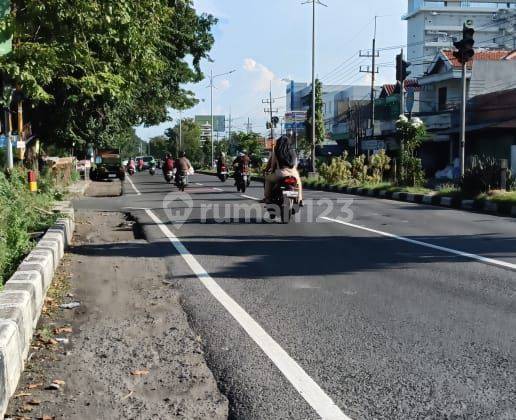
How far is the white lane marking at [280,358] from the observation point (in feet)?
12.7

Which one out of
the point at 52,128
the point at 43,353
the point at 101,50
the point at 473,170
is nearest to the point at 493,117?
the point at 473,170

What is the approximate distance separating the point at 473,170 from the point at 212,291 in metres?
14.8

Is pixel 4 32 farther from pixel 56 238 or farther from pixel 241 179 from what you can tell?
pixel 241 179

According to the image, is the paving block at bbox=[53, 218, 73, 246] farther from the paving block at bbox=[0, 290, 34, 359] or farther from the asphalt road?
the paving block at bbox=[0, 290, 34, 359]

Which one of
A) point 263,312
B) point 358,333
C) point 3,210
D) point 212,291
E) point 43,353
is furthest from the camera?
point 3,210

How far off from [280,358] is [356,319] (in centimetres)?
127

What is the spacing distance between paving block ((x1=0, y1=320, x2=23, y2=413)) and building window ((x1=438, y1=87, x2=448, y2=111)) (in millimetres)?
42694

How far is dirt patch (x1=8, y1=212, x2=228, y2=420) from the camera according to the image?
395 centimetres

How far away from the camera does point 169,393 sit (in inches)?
164

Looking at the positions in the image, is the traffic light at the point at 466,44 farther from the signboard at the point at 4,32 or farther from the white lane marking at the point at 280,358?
the signboard at the point at 4,32

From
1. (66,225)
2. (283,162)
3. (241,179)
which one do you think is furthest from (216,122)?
(66,225)

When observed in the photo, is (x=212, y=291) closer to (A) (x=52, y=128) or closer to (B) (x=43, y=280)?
(B) (x=43, y=280)

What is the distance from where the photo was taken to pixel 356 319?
5.79 metres

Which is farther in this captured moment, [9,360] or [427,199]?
[427,199]
